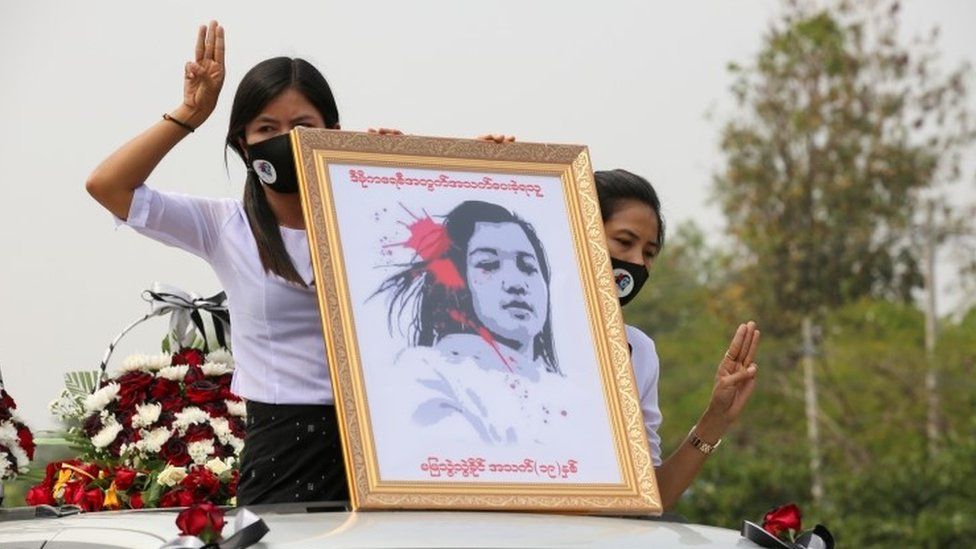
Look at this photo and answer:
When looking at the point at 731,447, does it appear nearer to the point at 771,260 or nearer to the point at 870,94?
the point at 771,260

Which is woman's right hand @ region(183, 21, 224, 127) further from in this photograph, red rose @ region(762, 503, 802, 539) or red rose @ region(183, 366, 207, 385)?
red rose @ region(762, 503, 802, 539)

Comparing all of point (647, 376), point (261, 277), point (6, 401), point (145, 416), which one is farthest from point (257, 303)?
point (6, 401)

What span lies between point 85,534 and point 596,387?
1.21 meters

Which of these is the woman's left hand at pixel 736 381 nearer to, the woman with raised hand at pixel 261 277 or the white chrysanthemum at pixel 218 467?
the woman with raised hand at pixel 261 277

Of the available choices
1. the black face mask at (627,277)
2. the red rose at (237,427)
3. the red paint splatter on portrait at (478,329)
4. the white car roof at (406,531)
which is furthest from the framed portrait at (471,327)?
the red rose at (237,427)

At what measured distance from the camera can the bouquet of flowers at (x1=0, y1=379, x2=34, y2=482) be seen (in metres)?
5.77

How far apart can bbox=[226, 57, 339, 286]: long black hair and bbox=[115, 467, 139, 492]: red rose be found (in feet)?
2.90

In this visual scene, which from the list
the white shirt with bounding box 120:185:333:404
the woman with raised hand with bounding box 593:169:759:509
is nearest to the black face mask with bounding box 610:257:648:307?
the woman with raised hand with bounding box 593:169:759:509

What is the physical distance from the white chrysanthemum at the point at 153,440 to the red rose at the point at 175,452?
12mm

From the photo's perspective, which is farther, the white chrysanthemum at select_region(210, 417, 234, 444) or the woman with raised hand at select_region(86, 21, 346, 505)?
the white chrysanthemum at select_region(210, 417, 234, 444)

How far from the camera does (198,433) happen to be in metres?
5.56

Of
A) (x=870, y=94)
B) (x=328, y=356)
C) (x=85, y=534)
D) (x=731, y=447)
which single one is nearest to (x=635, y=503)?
(x=328, y=356)

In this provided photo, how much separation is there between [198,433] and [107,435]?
27 centimetres

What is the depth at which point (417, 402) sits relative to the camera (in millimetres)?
4516
